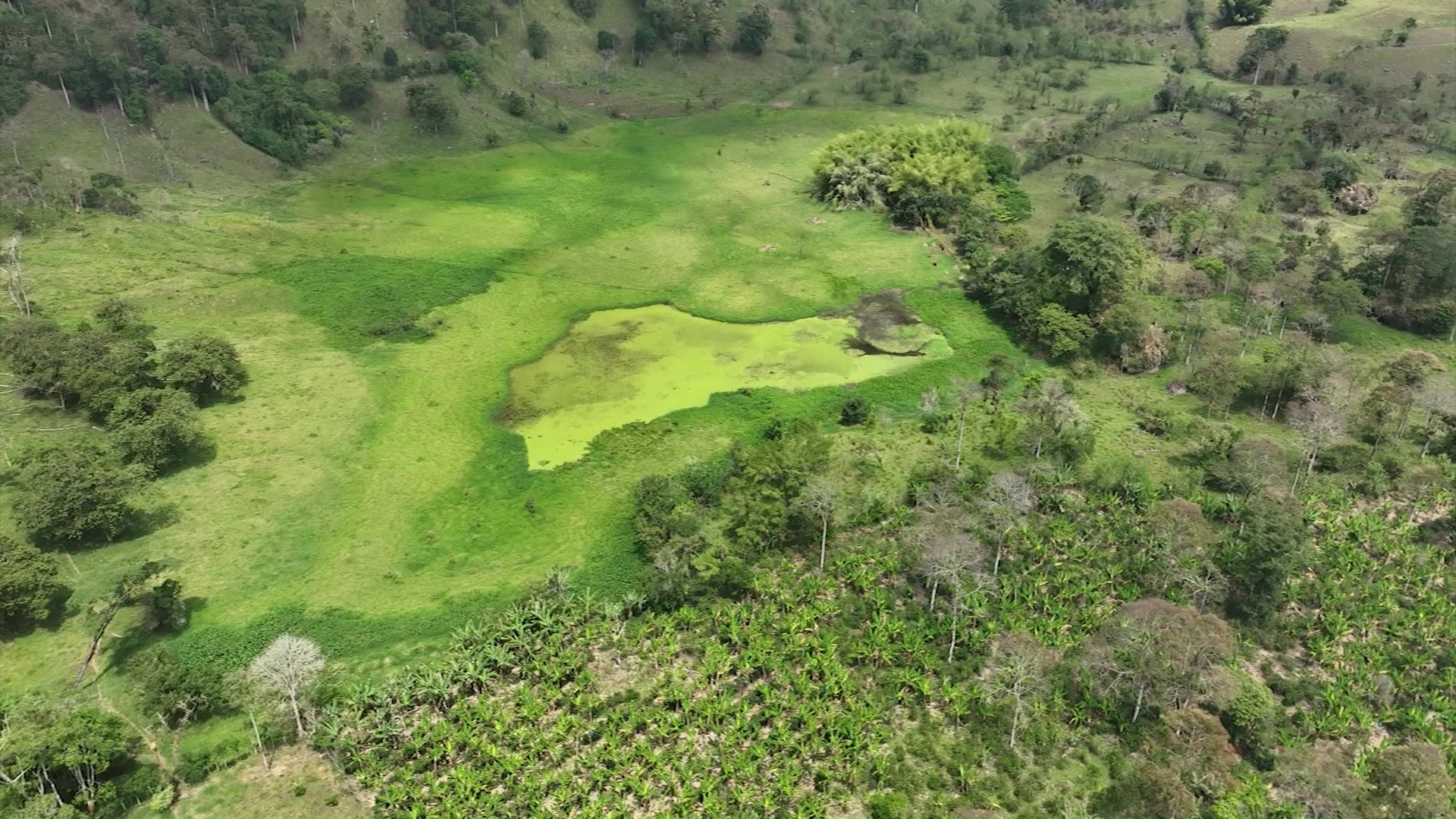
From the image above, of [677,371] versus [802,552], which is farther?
[677,371]

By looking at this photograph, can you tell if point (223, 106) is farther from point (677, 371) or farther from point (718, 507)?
point (718, 507)

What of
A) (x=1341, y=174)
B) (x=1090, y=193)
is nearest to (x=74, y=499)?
(x=1090, y=193)

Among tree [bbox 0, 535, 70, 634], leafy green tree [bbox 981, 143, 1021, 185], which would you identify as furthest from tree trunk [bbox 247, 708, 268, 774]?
leafy green tree [bbox 981, 143, 1021, 185]

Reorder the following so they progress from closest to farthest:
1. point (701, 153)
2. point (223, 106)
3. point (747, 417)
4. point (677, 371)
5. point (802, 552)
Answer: point (802, 552) → point (747, 417) → point (677, 371) → point (223, 106) → point (701, 153)

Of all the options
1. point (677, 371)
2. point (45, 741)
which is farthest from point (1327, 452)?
point (45, 741)

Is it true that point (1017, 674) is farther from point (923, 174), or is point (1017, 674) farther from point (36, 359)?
point (923, 174)

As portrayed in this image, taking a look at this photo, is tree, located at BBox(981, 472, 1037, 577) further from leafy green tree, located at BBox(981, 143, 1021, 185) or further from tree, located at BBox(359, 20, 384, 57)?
tree, located at BBox(359, 20, 384, 57)
